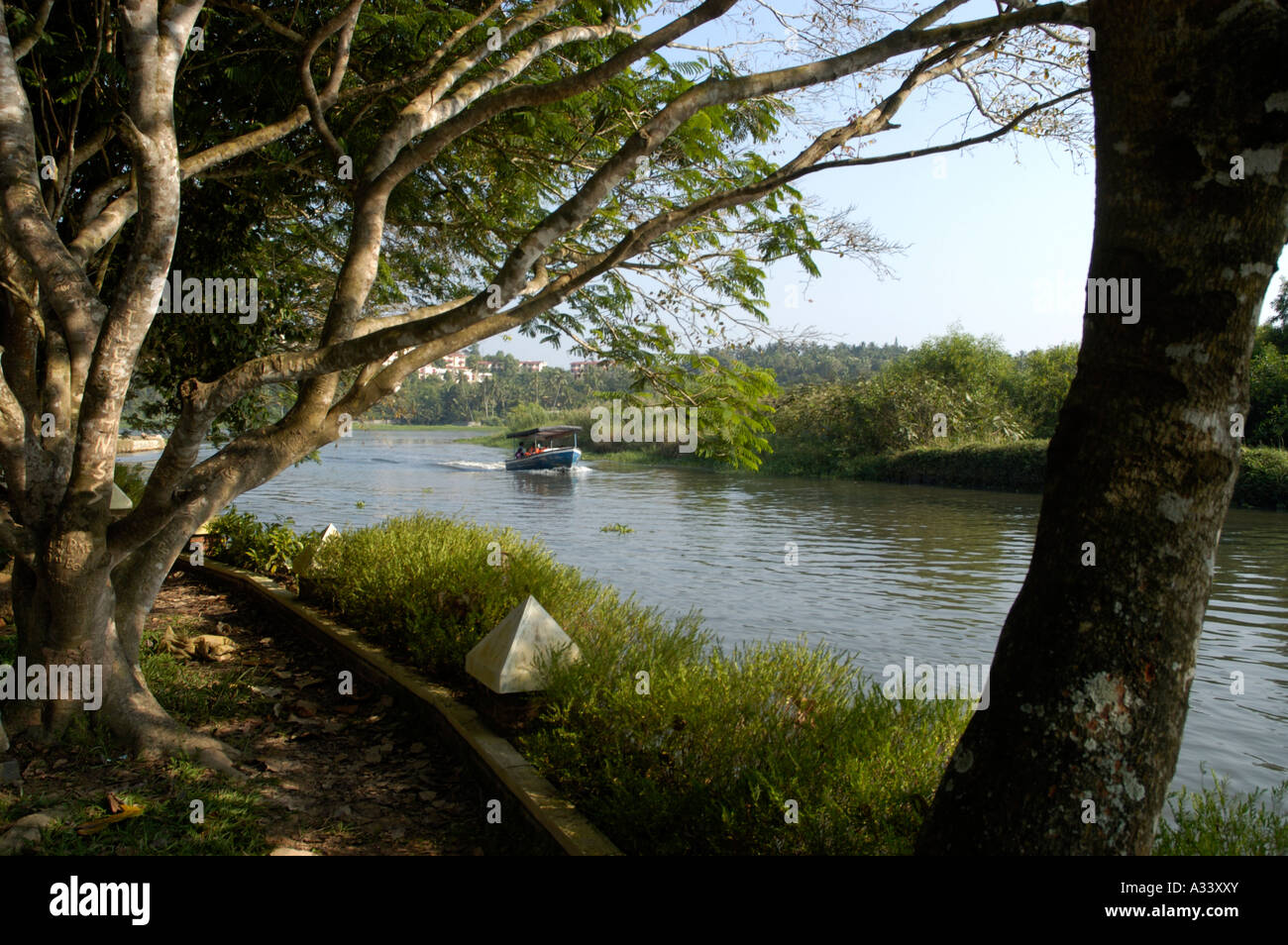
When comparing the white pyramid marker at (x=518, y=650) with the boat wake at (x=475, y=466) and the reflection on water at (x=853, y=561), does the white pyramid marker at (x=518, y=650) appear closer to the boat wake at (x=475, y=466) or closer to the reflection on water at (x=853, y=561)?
the reflection on water at (x=853, y=561)

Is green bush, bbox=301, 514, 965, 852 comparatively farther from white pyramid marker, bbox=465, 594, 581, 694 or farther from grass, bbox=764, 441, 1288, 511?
grass, bbox=764, 441, 1288, 511

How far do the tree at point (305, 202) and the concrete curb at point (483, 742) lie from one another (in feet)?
4.13

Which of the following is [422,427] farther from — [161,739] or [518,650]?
[518,650]

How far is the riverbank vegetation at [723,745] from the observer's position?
3.60 meters

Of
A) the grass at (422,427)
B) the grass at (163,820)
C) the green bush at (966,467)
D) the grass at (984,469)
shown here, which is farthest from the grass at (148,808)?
the grass at (422,427)

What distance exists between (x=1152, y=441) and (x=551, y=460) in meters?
42.2

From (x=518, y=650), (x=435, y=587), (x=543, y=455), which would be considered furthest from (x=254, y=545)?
(x=543, y=455)

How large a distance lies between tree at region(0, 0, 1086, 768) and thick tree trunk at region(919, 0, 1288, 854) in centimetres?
162

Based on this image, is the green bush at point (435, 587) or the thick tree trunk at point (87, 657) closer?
the thick tree trunk at point (87, 657)

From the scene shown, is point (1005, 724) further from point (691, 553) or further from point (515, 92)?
point (691, 553)

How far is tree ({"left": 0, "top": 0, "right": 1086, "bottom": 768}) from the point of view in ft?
14.9

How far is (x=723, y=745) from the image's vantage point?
13.5 ft

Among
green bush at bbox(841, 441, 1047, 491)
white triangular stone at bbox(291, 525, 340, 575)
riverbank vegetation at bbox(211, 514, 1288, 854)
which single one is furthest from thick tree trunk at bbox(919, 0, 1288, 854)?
green bush at bbox(841, 441, 1047, 491)

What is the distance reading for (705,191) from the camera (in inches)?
307
